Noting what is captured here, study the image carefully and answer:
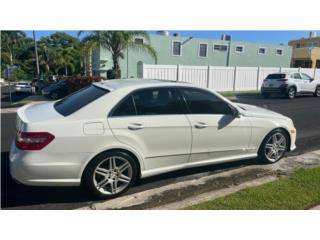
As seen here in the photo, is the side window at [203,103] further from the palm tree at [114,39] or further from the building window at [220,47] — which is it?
the building window at [220,47]

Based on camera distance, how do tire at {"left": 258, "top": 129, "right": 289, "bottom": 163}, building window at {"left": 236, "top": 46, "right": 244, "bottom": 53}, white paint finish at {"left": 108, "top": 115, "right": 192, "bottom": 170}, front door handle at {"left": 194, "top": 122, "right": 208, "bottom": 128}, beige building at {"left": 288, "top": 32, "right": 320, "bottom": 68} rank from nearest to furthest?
white paint finish at {"left": 108, "top": 115, "right": 192, "bottom": 170} → front door handle at {"left": 194, "top": 122, "right": 208, "bottom": 128} → tire at {"left": 258, "top": 129, "right": 289, "bottom": 163} → building window at {"left": 236, "top": 46, "right": 244, "bottom": 53} → beige building at {"left": 288, "top": 32, "right": 320, "bottom": 68}

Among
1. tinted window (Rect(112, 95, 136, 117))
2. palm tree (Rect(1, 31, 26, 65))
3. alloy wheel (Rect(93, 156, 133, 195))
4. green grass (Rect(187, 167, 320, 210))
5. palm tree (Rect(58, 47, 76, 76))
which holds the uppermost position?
palm tree (Rect(1, 31, 26, 65))

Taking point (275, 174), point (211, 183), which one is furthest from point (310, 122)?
point (211, 183)

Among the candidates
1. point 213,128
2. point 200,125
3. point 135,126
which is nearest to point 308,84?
point 213,128

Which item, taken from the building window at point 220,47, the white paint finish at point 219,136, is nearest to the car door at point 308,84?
the building window at point 220,47

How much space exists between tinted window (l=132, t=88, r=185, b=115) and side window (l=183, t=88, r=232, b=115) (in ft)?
0.53

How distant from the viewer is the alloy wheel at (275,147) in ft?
15.8

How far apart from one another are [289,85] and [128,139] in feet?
48.3

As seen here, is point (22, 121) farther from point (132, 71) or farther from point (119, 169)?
point (132, 71)

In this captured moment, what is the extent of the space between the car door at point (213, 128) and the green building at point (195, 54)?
18.8m

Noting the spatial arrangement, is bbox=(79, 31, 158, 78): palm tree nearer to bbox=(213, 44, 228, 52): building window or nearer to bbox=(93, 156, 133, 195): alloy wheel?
bbox=(213, 44, 228, 52): building window

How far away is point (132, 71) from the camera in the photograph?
23.8 meters

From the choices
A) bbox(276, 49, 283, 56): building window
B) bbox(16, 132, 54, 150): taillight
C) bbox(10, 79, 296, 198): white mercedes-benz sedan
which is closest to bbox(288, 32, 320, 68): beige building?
bbox(276, 49, 283, 56): building window

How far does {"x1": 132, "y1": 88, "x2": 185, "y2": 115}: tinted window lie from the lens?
377cm
